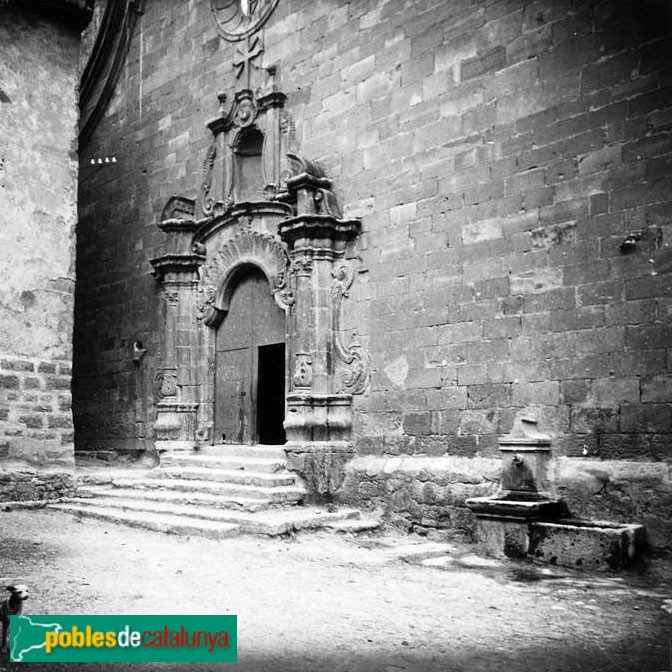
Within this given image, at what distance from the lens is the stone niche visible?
8.47m

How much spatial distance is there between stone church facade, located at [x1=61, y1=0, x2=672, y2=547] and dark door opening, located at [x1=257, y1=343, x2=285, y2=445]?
0.04 metres

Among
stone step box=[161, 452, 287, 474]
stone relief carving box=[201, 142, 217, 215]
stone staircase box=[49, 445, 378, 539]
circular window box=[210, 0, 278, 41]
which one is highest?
circular window box=[210, 0, 278, 41]

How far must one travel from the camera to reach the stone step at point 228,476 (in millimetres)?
8148

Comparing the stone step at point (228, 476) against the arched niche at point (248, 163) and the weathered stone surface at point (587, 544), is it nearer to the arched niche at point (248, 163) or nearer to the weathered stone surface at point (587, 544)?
the weathered stone surface at point (587, 544)

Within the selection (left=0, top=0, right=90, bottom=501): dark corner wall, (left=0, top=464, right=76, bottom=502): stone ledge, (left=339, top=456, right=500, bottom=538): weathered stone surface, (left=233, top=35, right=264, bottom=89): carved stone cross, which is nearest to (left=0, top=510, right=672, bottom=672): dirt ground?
(left=339, top=456, right=500, bottom=538): weathered stone surface

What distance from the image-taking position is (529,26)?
705 centimetres

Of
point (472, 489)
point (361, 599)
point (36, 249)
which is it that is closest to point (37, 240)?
point (36, 249)

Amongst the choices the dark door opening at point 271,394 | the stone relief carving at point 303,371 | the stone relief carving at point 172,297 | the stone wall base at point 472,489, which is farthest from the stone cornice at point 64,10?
the stone wall base at point 472,489

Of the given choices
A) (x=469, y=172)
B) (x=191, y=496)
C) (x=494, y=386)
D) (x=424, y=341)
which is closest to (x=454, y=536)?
(x=494, y=386)

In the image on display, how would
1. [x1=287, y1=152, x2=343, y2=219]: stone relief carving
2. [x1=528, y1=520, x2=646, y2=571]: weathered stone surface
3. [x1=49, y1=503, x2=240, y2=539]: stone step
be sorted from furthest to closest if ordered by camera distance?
[x1=287, y1=152, x2=343, y2=219]: stone relief carving
[x1=49, y1=503, x2=240, y2=539]: stone step
[x1=528, y1=520, x2=646, y2=571]: weathered stone surface

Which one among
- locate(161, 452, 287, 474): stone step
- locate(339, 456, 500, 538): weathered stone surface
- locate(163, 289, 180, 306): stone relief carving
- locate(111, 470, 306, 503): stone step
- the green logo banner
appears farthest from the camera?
locate(163, 289, 180, 306): stone relief carving

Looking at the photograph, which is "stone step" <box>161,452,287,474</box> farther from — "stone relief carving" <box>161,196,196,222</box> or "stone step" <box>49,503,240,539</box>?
"stone relief carving" <box>161,196,196,222</box>

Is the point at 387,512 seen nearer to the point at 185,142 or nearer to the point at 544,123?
the point at 544,123

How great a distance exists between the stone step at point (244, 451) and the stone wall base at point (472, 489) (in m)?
0.98
